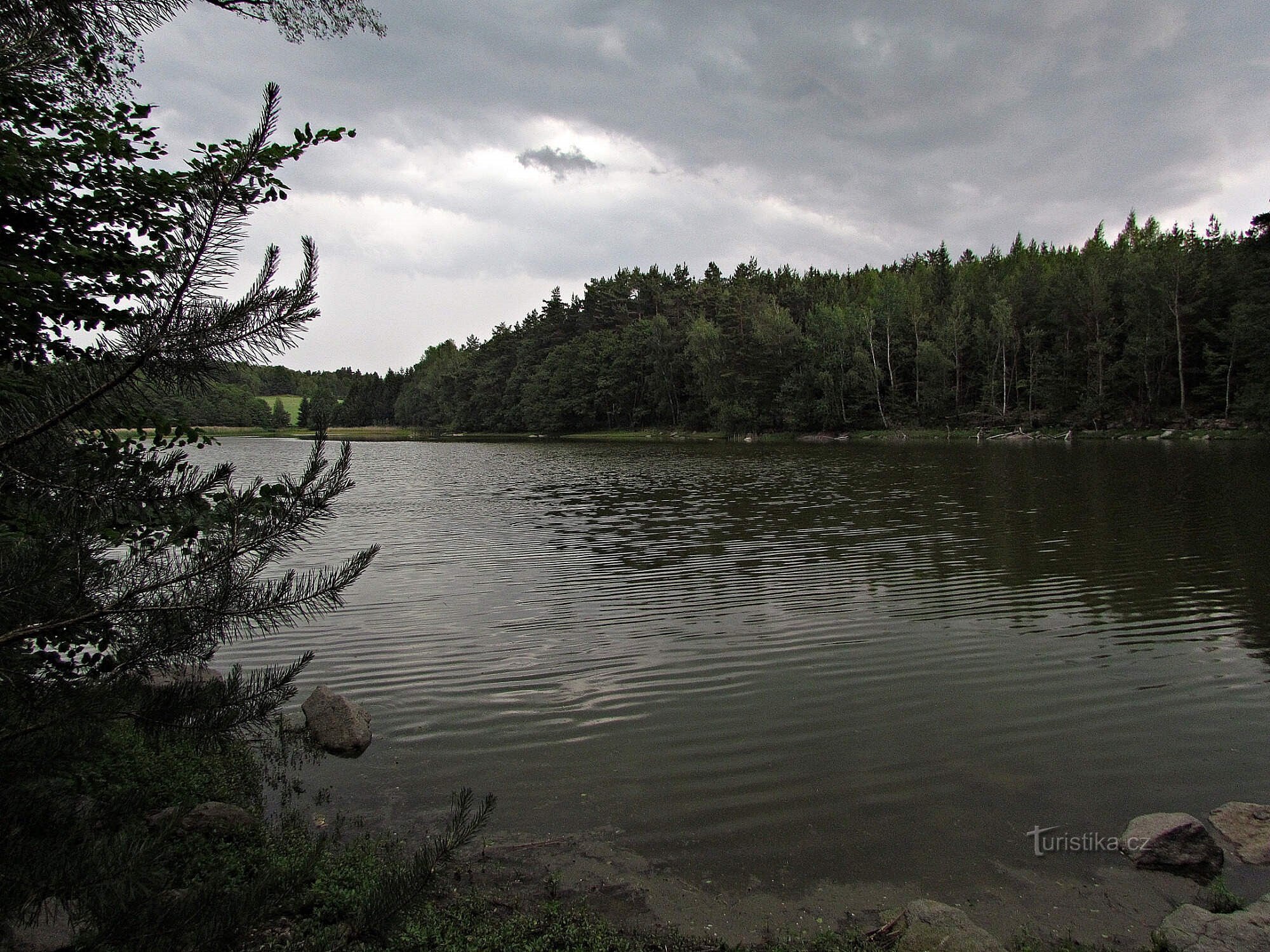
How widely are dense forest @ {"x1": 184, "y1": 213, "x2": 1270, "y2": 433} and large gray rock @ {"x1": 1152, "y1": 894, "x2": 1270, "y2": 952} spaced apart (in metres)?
40.8

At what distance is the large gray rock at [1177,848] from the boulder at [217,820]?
719 centimetres

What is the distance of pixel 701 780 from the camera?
700 cm

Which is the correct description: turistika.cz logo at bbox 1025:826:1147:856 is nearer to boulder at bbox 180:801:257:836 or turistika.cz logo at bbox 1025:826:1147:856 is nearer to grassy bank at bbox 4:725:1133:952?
grassy bank at bbox 4:725:1133:952

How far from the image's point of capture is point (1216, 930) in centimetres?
456

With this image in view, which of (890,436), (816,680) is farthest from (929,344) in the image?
(816,680)

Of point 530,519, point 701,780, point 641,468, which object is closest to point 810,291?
point 641,468

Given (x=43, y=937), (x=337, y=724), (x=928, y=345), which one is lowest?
(x=337, y=724)

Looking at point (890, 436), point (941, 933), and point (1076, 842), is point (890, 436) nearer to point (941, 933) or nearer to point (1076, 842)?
point (1076, 842)

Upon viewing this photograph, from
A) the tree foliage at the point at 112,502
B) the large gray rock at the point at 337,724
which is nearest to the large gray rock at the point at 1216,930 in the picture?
the tree foliage at the point at 112,502

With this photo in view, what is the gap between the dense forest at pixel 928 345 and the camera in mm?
65188

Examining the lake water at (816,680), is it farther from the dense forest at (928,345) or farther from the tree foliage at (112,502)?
the dense forest at (928,345)

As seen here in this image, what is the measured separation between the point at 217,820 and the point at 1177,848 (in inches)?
301

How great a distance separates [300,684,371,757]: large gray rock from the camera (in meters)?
7.69

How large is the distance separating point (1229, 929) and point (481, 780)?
5885 millimetres
